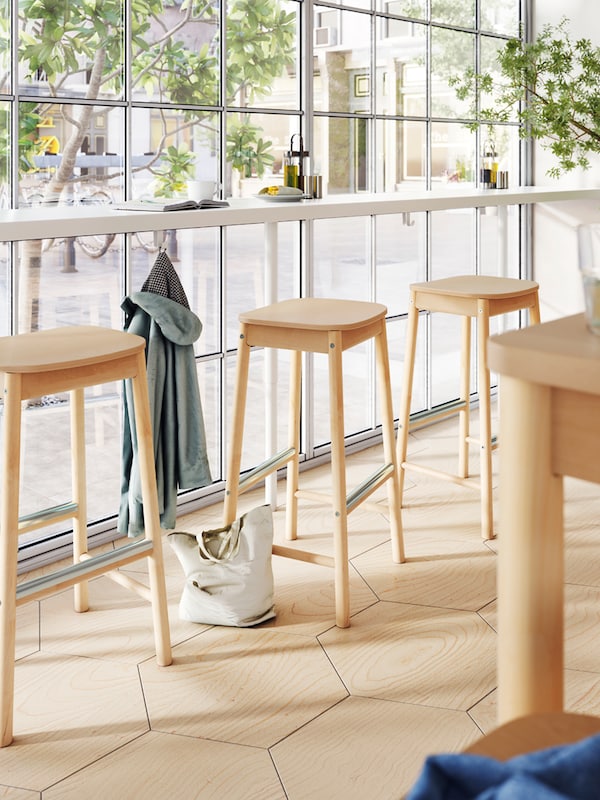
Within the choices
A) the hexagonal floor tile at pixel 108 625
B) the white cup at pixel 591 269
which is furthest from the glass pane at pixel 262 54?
the white cup at pixel 591 269

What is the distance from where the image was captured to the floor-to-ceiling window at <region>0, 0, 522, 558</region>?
8.87ft

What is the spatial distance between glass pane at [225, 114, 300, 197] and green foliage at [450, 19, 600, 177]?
121 cm

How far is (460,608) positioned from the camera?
2.47m

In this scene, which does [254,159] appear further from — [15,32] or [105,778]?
[105,778]

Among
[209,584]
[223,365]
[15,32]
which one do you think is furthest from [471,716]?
[15,32]

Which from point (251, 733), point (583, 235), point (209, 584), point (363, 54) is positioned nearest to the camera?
point (583, 235)

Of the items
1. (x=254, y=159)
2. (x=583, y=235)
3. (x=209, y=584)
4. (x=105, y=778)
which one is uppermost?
(x=254, y=159)

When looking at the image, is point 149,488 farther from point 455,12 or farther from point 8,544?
point 455,12

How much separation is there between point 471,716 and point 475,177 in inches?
130

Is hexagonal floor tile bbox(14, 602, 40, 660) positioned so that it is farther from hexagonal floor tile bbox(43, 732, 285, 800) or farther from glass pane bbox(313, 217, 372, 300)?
glass pane bbox(313, 217, 372, 300)

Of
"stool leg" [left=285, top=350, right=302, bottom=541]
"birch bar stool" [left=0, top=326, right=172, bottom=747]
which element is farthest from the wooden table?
"stool leg" [left=285, top=350, right=302, bottom=541]

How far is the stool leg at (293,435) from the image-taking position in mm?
2789

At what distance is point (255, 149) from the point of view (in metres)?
3.38

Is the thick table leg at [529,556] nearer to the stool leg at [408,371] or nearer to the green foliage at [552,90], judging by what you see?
the stool leg at [408,371]
